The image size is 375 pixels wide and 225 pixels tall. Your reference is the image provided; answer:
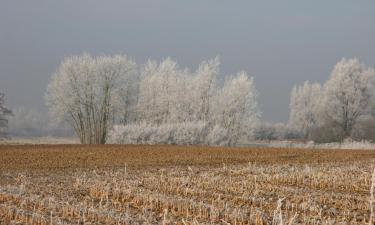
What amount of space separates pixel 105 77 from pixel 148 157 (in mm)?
28742

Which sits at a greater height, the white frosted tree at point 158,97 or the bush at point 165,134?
the white frosted tree at point 158,97

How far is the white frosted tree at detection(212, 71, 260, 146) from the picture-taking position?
191 ft

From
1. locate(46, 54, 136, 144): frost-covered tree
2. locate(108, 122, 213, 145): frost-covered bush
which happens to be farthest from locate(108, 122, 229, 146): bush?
locate(46, 54, 136, 144): frost-covered tree

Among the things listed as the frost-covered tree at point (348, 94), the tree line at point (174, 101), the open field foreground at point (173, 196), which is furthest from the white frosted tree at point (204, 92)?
the open field foreground at point (173, 196)

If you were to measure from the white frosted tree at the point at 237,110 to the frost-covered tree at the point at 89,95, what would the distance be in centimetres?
1166

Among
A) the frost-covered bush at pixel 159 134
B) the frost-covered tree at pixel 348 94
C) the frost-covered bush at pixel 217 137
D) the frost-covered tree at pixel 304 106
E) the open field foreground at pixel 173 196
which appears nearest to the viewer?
the open field foreground at pixel 173 196

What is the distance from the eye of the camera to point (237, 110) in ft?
193

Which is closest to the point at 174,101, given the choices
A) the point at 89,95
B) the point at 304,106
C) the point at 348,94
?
the point at 89,95

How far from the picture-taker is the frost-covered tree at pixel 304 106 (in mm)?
88000

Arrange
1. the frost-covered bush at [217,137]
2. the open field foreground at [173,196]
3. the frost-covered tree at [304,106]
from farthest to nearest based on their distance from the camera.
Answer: the frost-covered tree at [304,106] < the frost-covered bush at [217,137] < the open field foreground at [173,196]

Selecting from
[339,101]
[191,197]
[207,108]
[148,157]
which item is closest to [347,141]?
[339,101]

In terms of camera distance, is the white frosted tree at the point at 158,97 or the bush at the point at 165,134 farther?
the white frosted tree at the point at 158,97

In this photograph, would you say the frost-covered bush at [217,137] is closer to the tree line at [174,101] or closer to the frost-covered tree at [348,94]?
the tree line at [174,101]

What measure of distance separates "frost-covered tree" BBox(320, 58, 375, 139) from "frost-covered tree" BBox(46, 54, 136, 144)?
26.1 metres
